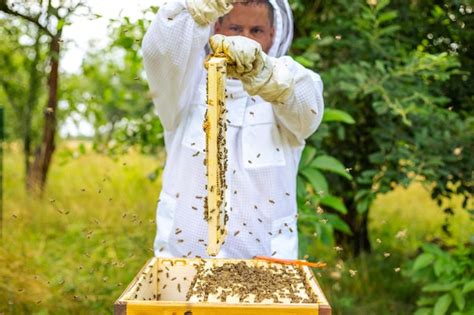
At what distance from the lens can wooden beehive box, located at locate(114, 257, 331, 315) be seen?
1716mm

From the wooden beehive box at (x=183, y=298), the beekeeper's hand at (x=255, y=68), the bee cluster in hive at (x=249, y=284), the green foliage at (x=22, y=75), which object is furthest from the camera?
the green foliage at (x=22, y=75)

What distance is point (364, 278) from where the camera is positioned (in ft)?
15.3

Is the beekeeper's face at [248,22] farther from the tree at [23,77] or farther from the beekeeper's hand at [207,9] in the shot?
the tree at [23,77]

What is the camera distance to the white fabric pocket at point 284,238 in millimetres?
2523

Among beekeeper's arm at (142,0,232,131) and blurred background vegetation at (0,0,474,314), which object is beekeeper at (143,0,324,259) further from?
blurred background vegetation at (0,0,474,314)

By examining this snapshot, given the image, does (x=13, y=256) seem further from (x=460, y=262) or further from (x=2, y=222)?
(x=460, y=262)

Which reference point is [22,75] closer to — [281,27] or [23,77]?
[23,77]

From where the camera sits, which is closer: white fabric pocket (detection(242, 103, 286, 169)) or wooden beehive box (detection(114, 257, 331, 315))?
wooden beehive box (detection(114, 257, 331, 315))

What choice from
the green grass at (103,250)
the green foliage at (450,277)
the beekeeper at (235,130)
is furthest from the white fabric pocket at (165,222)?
the green foliage at (450,277)

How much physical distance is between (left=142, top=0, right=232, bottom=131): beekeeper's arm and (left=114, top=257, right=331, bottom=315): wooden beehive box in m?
0.60

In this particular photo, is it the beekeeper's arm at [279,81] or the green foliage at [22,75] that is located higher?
the green foliage at [22,75]

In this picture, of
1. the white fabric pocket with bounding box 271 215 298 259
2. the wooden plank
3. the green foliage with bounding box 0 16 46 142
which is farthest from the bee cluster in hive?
the green foliage with bounding box 0 16 46 142

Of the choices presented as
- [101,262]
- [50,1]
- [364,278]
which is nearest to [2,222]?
[101,262]

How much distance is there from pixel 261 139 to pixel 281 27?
471mm
